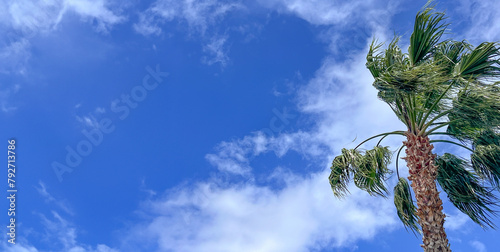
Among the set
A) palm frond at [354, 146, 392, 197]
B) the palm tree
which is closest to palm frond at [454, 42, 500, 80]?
the palm tree

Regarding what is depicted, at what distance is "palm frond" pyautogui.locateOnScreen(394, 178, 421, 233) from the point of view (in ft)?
32.4

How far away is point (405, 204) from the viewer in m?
10.0

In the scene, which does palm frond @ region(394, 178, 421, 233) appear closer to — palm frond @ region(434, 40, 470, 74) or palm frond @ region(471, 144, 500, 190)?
palm frond @ region(471, 144, 500, 190)

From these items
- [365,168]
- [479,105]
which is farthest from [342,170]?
[479,105]

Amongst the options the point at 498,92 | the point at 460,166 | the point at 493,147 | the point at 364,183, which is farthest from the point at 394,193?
the point at 498,92

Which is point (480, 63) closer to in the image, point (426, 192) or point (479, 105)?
point (479, 105)

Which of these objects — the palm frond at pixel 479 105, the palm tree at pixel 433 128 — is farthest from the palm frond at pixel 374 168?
the palm frond at pixel 479 105

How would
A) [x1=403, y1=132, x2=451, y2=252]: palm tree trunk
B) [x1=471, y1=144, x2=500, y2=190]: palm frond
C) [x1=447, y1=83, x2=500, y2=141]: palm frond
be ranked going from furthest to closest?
1. [x1=471, y1=144, x2=500, y2=190]: palm frond
2. [x1=403, y1=132, x2=451, y2=252]: palm tree trunk
3. [x1=447, y1=83, x2=500, y2=141]: palm frond

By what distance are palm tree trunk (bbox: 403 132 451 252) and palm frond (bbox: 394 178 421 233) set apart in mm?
2183

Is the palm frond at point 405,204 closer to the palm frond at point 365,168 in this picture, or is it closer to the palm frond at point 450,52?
the palm frond at point 365,168

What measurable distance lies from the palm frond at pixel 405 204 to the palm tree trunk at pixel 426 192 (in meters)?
2.18

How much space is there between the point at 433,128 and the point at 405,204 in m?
2.58

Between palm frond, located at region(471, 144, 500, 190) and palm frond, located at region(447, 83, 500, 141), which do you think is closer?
palm frond, located at region(447, 83, 500, 141)

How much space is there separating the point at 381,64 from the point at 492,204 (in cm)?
447
